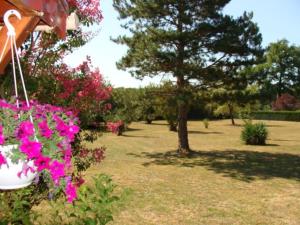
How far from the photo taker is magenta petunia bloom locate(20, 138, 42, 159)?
2164mm

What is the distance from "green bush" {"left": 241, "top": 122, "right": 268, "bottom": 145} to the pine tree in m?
5.35

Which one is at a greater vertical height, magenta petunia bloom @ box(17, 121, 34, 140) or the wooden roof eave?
the wooden roof eave

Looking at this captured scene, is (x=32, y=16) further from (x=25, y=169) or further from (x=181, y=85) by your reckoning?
(x=181, y=85)

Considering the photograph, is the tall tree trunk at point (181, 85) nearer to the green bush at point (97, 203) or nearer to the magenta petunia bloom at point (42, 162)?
the green bush at point (97, 203)

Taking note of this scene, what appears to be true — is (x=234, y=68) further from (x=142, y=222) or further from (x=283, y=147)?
(x=142, y=222)

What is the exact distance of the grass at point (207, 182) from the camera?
8109 mm

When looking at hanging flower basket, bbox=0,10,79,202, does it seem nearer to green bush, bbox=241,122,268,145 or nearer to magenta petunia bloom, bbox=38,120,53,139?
magenta petunia bloom, bbox=38,120,53,139

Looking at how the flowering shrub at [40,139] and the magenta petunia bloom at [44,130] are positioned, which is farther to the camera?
the magenta petunia bloom at [44,130]

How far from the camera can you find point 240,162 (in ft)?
52.0

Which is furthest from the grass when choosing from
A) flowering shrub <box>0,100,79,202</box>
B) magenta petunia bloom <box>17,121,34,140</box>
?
magenta petunia bloom <box>17,121,34,140</box>

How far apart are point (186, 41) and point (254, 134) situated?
780 centimetres

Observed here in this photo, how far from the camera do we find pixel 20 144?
2.24 m

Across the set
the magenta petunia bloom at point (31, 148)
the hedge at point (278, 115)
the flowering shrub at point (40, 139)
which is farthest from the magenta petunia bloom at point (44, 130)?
the hedge at point (278, 115)

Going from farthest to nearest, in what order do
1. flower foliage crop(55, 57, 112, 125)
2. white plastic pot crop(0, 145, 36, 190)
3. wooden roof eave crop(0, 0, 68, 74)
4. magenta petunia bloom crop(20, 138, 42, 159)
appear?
flower foliage crop(55, 57, 112, 125) → wooden roof eave crop(0, 0, 68, 74) → white plastic pot crop(0, 145, 36, 190) → magenta petunia bloom crop(20, 138, 42, 159)
